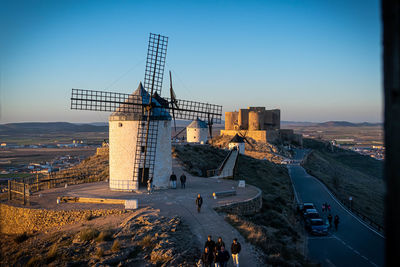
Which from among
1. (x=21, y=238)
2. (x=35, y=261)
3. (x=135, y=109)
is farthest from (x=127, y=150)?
(x=35, y=261)

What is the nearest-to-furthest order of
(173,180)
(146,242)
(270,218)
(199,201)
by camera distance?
(146,242), (199,201), (270,218), (173,180)

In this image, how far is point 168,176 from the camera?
718 inches

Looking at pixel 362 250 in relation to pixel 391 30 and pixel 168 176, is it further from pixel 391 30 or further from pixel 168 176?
→ pixel 391 30

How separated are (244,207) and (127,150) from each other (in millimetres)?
7001

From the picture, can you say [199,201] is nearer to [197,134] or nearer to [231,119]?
[197,134]

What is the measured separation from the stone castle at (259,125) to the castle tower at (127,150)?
33.5 meters

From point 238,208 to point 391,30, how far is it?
40.8ft

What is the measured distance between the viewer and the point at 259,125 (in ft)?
174

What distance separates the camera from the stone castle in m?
50.6

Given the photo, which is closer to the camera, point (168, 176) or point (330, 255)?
point (330, 255)

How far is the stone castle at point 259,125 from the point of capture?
50.6 metres

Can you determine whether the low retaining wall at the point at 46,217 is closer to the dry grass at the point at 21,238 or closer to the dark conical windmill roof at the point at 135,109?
the dry grass at the point at 21,238

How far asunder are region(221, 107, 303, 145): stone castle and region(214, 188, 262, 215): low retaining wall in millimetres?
34689

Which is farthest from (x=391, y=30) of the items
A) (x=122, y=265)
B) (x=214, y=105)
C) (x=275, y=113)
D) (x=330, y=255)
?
(x=275, y=113)
